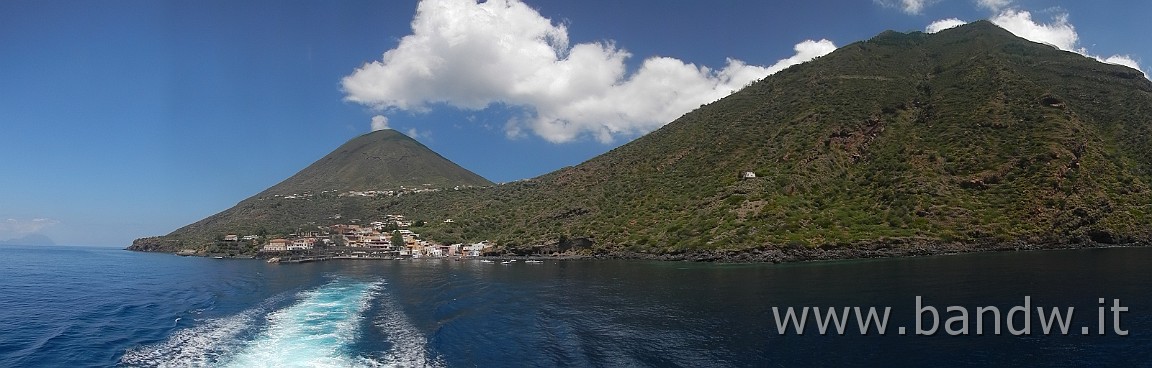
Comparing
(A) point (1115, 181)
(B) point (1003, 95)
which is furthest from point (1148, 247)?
(B) point (1003, 95)

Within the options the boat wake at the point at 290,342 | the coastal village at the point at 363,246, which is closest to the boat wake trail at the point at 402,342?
the boat wake at the point at 290,342

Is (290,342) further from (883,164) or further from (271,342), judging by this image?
(883,164)

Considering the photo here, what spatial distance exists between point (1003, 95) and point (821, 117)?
33.9 m

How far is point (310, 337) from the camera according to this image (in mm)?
29422

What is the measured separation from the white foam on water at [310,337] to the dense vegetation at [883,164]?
6149cm

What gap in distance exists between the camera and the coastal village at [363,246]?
13062 cm

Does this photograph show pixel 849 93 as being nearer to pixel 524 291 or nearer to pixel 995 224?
pixel 995 224

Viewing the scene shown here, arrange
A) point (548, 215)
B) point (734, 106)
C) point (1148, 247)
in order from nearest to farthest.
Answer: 1. point (1148, 247)
2. point (548, 215)
3. point (734, 106)

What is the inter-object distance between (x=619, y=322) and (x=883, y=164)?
92.6 metres

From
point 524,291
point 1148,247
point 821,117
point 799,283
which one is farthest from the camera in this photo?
point 821,117

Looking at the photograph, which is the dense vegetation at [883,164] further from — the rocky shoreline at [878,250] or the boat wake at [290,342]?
the boat wake at [290,342]

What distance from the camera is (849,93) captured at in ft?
411

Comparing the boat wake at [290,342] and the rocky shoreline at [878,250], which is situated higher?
the rocky shoreline at [878,250]

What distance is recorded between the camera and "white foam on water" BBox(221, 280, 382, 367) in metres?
24.1
